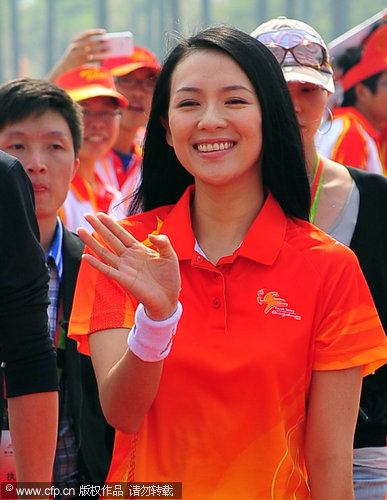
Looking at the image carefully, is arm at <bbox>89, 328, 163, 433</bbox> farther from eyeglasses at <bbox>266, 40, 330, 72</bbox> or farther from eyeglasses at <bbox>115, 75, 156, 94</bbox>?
eyeglasses at <bbox>115, 75, 156, 94</bbox>

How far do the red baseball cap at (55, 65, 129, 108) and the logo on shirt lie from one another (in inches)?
146

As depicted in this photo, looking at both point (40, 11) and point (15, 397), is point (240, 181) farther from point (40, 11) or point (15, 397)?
point (40, 11)

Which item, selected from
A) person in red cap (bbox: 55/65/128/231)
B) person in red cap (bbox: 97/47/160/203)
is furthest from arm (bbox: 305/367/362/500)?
person in red cap (bbox: 97/47/160/203)

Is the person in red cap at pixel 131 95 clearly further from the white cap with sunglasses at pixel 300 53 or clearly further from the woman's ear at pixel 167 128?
the woman's ear at pixel 167 128

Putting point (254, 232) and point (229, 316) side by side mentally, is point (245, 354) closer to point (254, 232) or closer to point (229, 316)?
point (229, 316)

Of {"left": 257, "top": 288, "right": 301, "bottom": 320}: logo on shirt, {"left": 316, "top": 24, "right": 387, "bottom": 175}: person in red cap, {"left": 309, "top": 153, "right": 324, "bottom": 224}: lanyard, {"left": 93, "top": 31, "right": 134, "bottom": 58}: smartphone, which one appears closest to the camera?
{"left": 257, "top": 288, "right": 301, "bottom": 320}: logo on shirt

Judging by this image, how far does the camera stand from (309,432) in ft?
9.02

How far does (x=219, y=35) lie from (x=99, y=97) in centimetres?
347

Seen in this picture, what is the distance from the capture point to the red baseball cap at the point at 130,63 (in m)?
7.22

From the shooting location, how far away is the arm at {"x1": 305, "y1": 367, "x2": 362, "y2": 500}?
107 inches

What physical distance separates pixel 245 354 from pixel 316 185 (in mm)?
1140

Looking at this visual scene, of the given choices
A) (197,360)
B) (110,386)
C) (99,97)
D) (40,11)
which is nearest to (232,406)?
(197,360)

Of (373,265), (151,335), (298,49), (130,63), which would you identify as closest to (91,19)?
(130,63)

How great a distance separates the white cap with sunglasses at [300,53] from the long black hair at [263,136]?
762 millimetres
